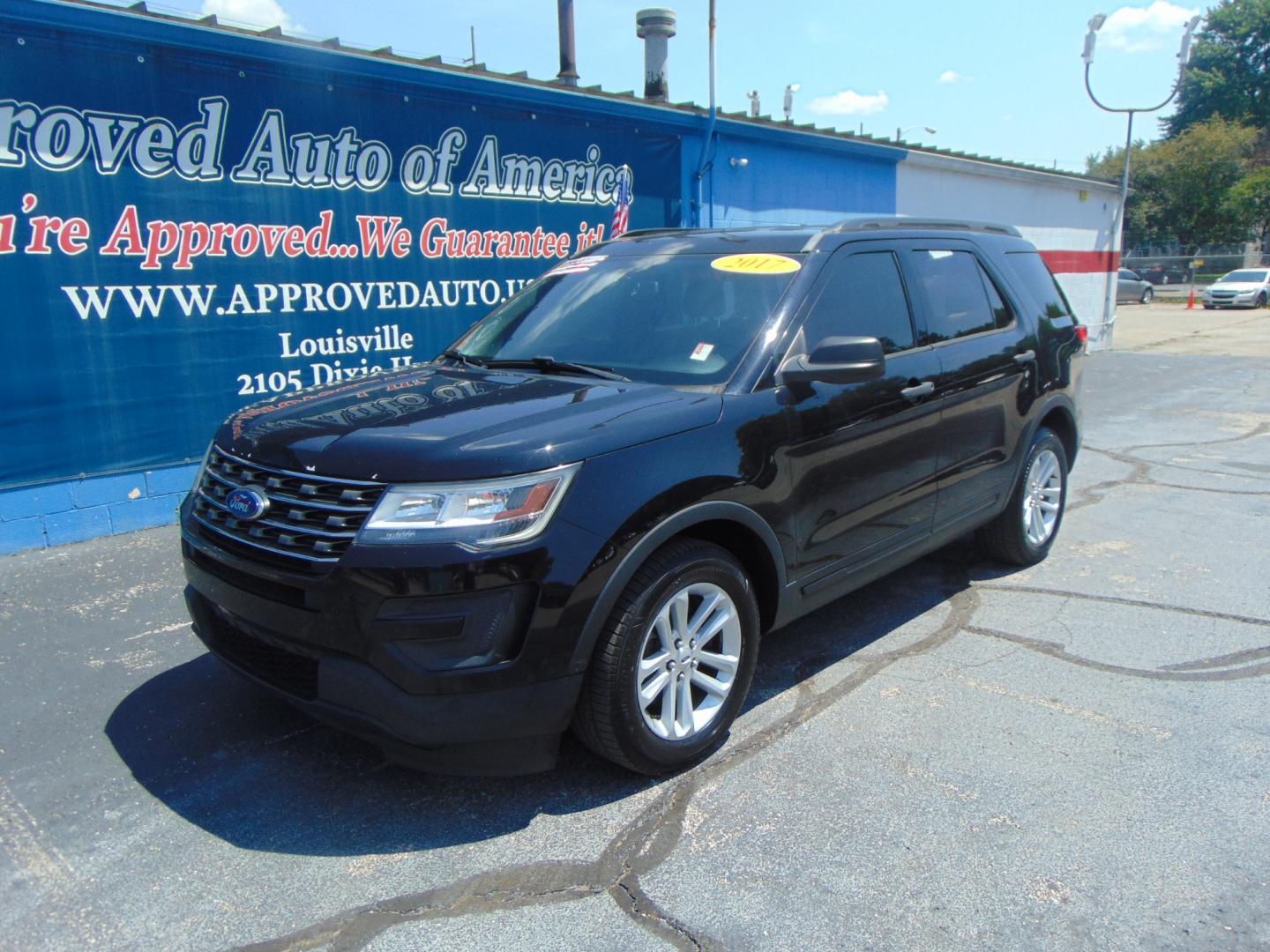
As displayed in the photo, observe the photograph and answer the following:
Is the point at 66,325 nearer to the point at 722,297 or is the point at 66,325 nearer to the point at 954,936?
the point at 722,297

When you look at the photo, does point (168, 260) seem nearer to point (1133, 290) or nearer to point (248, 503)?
point (248, 503)

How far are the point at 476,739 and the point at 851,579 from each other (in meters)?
1.84

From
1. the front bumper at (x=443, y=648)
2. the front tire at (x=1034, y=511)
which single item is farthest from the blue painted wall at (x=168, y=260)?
the front tire at (x=1034, y=511)

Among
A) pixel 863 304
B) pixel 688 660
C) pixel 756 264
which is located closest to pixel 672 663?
pixel 688 660

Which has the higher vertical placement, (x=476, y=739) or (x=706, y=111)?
(x=706, y=111)

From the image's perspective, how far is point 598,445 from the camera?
9.51 ft

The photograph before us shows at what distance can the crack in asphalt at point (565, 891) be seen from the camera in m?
2.49

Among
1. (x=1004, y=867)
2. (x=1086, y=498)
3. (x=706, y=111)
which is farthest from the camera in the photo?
(x=706, y=111)

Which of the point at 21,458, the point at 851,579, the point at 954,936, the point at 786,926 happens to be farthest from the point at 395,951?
the point at 21,458

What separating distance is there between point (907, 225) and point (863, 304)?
0.82 metres

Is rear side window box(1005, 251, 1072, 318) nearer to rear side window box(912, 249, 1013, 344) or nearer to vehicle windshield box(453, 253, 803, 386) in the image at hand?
rear side window box(912, 249, 1013, 344)

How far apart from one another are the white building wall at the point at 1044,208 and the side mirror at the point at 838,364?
1123 centimetres

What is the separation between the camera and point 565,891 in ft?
8.77

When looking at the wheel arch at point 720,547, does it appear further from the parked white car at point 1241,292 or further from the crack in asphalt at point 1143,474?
the parked white car at point 1241,292
